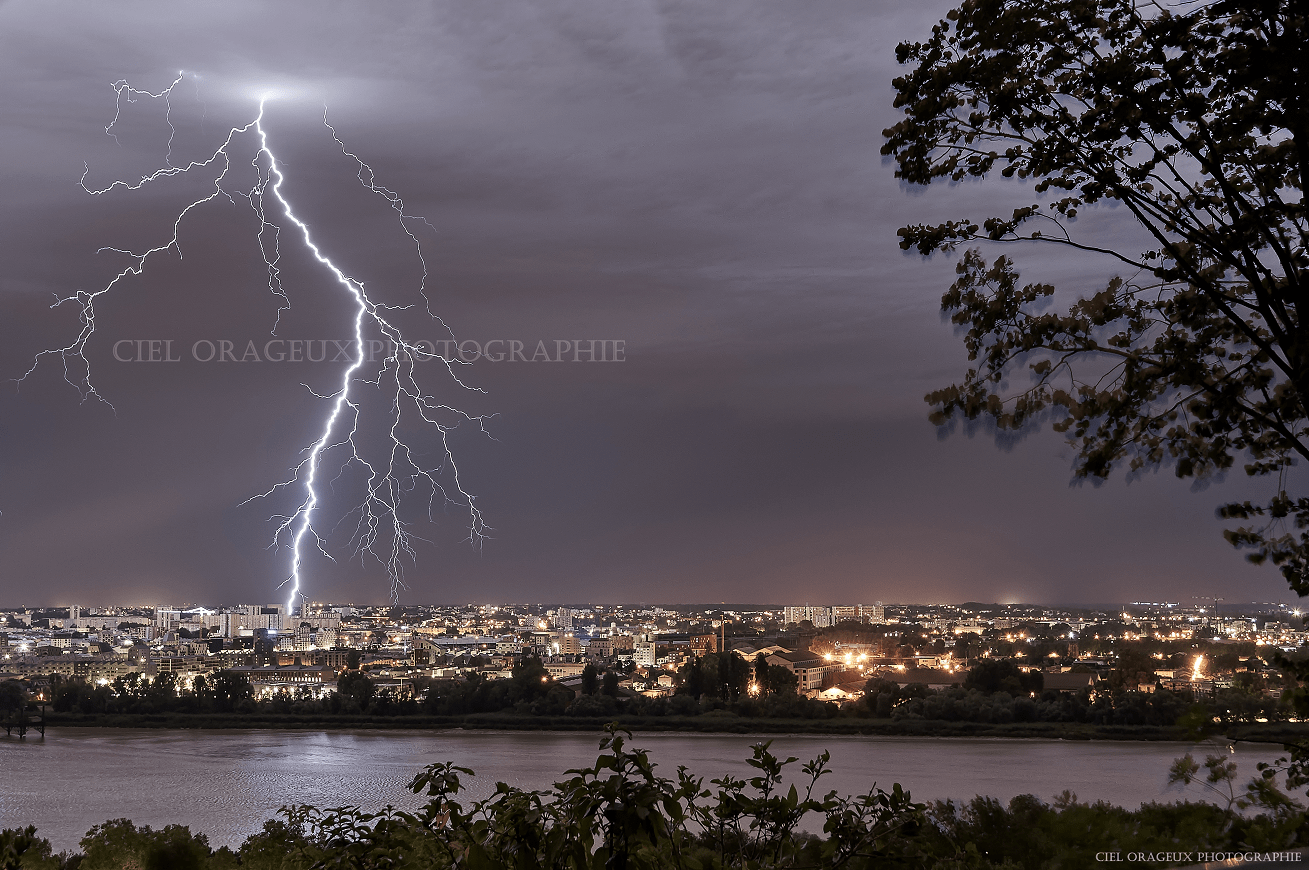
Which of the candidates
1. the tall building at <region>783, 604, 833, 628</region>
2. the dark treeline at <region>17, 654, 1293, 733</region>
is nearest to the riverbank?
the dark treeline at <region>17, 654, 1293, 733</region>

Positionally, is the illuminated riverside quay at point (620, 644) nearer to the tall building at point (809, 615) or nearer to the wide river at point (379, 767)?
the tall building at point (809, 615)

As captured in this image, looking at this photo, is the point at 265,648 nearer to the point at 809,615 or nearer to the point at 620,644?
the point at 620,644

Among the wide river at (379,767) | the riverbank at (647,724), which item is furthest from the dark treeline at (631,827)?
the riverbank at (647,724)

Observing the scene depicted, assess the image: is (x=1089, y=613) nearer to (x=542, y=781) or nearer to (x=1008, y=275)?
(x=542, y=781)

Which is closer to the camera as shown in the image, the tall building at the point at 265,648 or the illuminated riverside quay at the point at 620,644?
the illuminated riverside quay at the point at 620,644

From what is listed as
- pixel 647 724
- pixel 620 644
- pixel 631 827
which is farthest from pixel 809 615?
pixel 631 827

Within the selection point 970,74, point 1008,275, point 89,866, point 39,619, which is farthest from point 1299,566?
point 39,619

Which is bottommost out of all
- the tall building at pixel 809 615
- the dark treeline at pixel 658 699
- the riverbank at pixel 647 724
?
the riverbank at pixel 647 724
